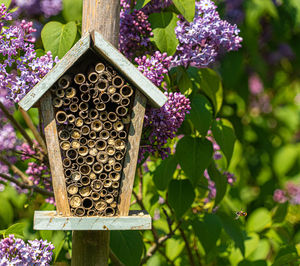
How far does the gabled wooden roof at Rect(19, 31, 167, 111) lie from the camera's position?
1572 mm

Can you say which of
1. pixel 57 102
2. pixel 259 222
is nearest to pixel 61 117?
pixel 57 102

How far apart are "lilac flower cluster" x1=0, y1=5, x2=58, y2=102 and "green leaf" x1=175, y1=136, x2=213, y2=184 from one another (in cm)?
64

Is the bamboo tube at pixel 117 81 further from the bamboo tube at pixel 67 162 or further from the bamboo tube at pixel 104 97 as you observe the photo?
the bamboo tube at pixel 67 162

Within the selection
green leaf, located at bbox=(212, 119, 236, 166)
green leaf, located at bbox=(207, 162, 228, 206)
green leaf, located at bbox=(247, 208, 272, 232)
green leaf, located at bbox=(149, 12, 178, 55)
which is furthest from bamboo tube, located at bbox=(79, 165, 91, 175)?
green leaf, located at bbox=(247, 208, 272, 232)

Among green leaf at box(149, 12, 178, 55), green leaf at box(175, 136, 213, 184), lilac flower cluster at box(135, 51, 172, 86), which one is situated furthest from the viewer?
green leaf at box(175, 136, 213, 184)

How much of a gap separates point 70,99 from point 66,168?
0.73 feet

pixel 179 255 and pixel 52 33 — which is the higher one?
pixel 52 33

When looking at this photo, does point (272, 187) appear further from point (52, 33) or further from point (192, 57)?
point (52, 33)

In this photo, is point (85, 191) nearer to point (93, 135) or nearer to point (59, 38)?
point (93, 135)

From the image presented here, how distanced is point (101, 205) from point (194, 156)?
55 cm

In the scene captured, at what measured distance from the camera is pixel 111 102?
1679 millimetres

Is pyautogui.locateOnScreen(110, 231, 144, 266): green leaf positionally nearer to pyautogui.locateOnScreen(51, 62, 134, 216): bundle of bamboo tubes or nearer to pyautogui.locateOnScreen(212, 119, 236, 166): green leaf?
pyautogui.locateOnScreen(51, 62, 134, 216): bundle of bamboo tubes

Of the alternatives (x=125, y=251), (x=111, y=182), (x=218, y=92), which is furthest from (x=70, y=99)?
(x=218, y=92)

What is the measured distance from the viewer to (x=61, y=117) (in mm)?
1643
